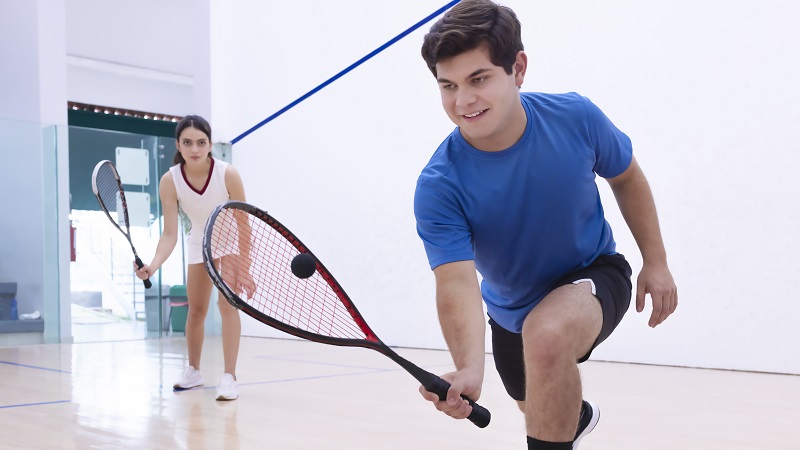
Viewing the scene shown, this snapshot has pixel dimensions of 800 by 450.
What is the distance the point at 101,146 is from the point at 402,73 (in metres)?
2.17

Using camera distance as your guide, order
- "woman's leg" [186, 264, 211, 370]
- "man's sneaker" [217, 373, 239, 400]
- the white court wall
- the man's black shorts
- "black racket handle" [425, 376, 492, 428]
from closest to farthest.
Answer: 1. "black racket handle" [425, 376, 492, 428]
2. the man's black shorts
3. "man's sneaker" [217, 373, 239, 400]
4. "woman's leg" [186, 264, 211, 370]
5. the white court wall

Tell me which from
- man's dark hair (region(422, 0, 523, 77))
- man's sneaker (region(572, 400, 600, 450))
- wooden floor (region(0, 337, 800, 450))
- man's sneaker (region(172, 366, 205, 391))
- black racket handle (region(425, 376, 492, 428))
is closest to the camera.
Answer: black racket handle (region(425, 376, 492, 428))

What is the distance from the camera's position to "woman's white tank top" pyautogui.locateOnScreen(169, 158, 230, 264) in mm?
2764

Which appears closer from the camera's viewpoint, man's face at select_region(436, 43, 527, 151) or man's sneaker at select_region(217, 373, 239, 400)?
man's face at select_region(436, 43, 527, 151)

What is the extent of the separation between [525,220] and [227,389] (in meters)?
1.69

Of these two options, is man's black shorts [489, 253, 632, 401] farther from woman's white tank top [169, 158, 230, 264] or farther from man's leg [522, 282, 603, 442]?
woman's white tank top [169, 158, 230, 264]

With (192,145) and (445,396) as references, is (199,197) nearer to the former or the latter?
(192,145)

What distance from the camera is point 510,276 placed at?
1316 mm

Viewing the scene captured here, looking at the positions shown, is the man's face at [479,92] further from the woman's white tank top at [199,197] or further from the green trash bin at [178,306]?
the green trash bin at [178,306]

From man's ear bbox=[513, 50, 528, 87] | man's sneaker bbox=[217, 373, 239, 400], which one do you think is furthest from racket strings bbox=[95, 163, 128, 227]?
man's ear bbox=[513, 50, 528, 87]

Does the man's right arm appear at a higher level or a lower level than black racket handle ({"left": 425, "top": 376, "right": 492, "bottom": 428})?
higher

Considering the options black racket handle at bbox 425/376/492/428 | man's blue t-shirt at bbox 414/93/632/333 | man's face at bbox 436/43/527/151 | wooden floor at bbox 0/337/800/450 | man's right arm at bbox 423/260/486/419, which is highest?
man's face at bbox 436/43/527/151

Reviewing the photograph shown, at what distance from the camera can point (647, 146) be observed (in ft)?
12.0

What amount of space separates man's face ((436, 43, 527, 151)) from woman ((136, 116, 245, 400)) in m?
1.70
